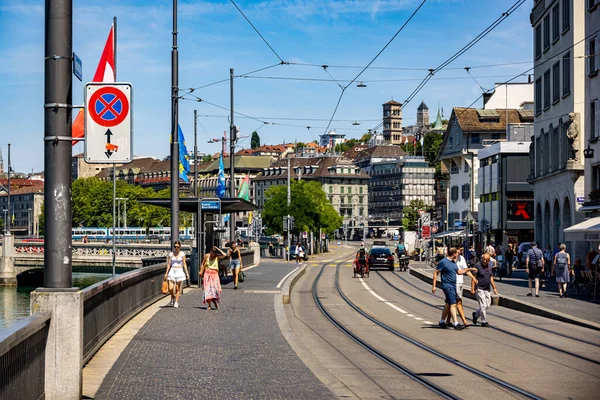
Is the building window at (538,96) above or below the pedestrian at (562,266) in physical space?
above

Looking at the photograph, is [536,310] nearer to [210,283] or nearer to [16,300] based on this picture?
[210,283]

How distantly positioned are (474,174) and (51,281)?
3515 inches

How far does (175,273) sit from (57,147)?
1472cm

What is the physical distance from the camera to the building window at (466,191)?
98.9m

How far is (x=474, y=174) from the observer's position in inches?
3844

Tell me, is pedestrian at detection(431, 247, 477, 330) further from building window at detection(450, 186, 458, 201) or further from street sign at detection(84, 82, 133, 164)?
building window at detection(450, 186, 458, 201)

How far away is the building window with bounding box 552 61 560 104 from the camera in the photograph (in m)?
51.7

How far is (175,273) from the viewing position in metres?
25.0

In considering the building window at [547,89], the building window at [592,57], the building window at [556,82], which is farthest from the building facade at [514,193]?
the building window at [592,57]

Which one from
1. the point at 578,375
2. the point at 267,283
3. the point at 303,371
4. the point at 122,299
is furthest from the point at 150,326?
the point at 267,283

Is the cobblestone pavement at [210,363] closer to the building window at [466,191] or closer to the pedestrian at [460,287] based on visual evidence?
the pedestrian at [460,287]

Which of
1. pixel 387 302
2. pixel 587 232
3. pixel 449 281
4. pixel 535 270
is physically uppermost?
pixel 587 232

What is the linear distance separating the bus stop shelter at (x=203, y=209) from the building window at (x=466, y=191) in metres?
64.5

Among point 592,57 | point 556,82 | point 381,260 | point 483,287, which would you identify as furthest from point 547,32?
point 483,287
